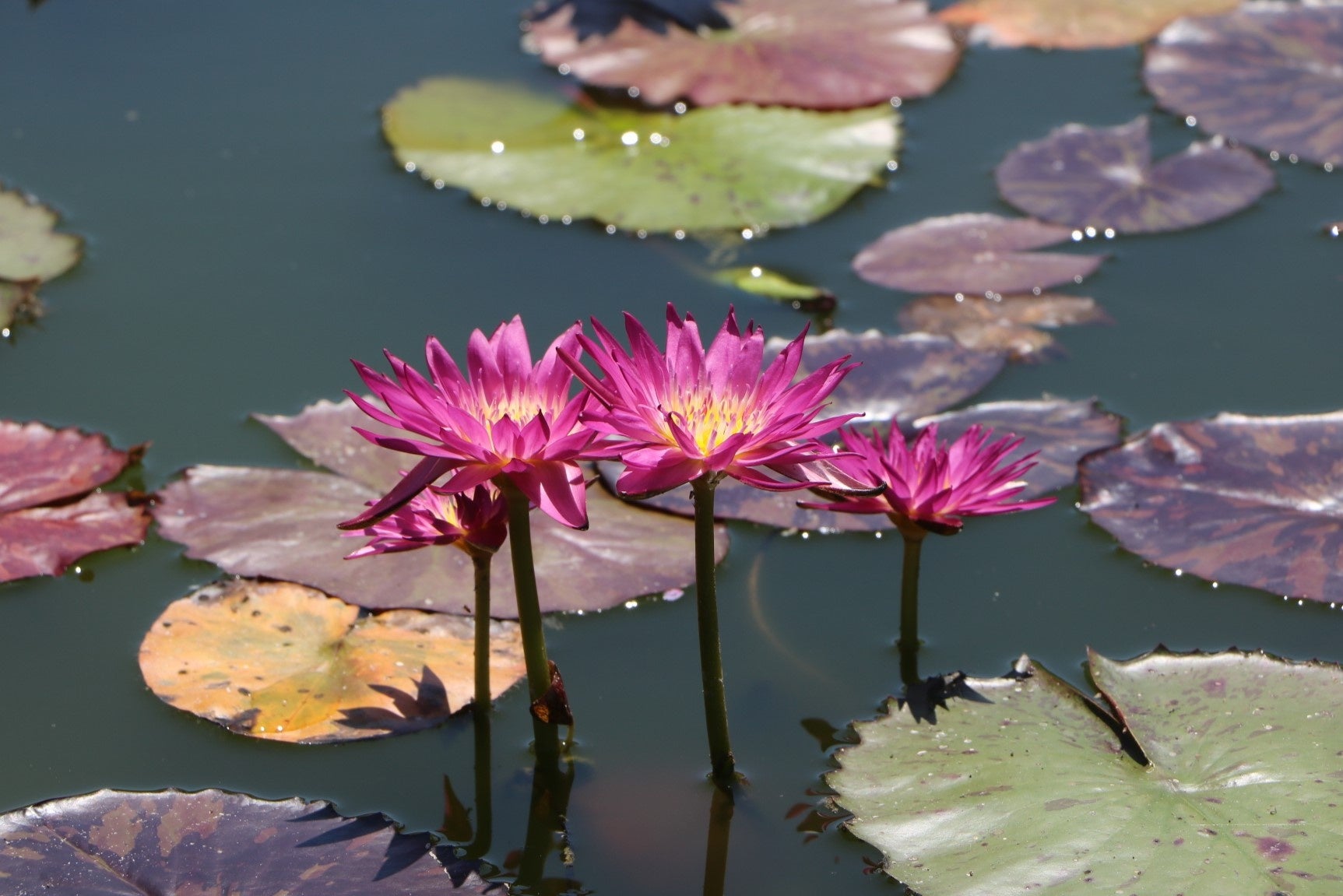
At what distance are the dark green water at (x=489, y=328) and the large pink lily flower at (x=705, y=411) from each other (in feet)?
1.92

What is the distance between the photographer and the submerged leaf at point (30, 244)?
10.4ft

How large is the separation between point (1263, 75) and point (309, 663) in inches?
129

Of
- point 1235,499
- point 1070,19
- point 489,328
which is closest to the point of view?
point 1235,499

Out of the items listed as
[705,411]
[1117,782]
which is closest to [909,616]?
[1117,782]

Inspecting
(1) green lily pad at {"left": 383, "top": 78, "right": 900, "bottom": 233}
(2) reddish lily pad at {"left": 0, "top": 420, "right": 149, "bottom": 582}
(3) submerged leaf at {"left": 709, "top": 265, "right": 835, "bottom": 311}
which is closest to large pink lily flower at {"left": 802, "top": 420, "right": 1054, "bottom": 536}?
(3) submerged leaf at {"left": 709, "top": 265, "right": 835, "bottom": 311}

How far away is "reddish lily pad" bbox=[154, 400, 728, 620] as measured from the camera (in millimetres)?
2324

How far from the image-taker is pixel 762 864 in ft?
→ 6.21

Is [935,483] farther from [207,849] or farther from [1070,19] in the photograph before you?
[1070,19]

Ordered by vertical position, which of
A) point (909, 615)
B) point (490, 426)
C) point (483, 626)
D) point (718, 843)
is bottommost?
point (718, 843)

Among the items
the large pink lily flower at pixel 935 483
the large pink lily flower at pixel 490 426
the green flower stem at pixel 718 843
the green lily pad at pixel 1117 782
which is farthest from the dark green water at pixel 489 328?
the large pink lily flower at pixel 490 426

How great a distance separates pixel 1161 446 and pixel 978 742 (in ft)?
3.01

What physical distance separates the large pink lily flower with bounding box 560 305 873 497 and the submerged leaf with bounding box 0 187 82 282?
2009 mm

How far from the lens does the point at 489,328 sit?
3.01 meters

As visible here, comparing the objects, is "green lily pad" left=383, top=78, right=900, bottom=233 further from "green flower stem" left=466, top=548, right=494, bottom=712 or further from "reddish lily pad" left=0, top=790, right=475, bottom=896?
"reddish lily pad" left=0, top=790, right=475, bottom=896
